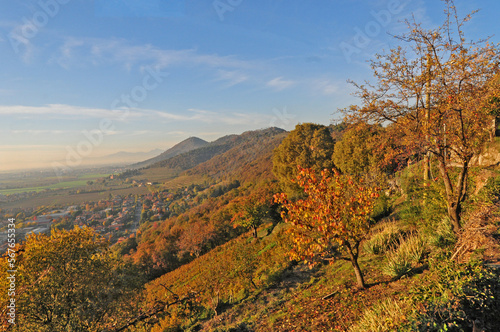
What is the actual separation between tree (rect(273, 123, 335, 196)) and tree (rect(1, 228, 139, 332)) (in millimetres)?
23261

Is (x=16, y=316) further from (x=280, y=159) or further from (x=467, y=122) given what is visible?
(x=280, y=159)

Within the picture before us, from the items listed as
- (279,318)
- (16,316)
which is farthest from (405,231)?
(16,316)

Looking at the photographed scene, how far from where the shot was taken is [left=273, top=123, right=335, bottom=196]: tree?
3061cm

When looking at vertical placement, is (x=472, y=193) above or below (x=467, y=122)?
below

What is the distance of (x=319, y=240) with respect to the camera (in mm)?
6191

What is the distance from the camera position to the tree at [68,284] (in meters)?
8.72

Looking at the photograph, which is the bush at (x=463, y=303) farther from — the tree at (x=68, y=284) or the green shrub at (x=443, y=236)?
the tree at (x=68, y=284)

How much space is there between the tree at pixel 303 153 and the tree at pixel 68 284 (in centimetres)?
2326

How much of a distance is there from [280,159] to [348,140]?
1027 centimetres

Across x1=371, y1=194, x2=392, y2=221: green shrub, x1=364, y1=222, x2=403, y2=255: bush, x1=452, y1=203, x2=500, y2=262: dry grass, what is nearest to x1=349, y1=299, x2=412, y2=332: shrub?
x1=452, y1=203, x2=500, y2=262: dry grass

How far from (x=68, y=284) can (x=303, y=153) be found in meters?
27.9

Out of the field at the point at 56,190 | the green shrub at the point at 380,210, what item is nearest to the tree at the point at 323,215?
the green shrub at the point at 380,210

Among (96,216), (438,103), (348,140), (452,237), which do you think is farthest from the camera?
(96,216)

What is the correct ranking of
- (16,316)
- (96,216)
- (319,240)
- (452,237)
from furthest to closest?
(96,216), (16,316), (452,237), (319,240)
